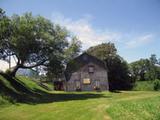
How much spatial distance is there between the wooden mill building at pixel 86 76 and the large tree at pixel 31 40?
15.1 m

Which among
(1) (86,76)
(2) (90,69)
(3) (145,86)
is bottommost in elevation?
(3) (145,86)

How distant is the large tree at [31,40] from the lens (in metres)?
35.2

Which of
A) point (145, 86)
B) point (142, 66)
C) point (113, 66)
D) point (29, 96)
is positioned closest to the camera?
point (29, 96)

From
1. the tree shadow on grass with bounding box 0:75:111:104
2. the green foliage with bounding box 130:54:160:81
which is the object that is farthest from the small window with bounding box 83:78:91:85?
the green foliage with bounding box 130:54:160:81

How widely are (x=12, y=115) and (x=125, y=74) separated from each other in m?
50.9

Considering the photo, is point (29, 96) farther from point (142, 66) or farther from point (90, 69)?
point (142, 66)

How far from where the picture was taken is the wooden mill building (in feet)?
178

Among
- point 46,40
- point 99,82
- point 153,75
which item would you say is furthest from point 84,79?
point 153,75

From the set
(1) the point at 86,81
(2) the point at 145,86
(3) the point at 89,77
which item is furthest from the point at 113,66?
(1) the point at 86,81

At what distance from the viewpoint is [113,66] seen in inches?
2643

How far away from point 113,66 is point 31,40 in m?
35.1

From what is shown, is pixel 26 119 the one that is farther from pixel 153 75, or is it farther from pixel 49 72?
pixel 153 75

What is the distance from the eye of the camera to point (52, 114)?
1970cm

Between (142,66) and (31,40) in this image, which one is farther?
(142,66)
